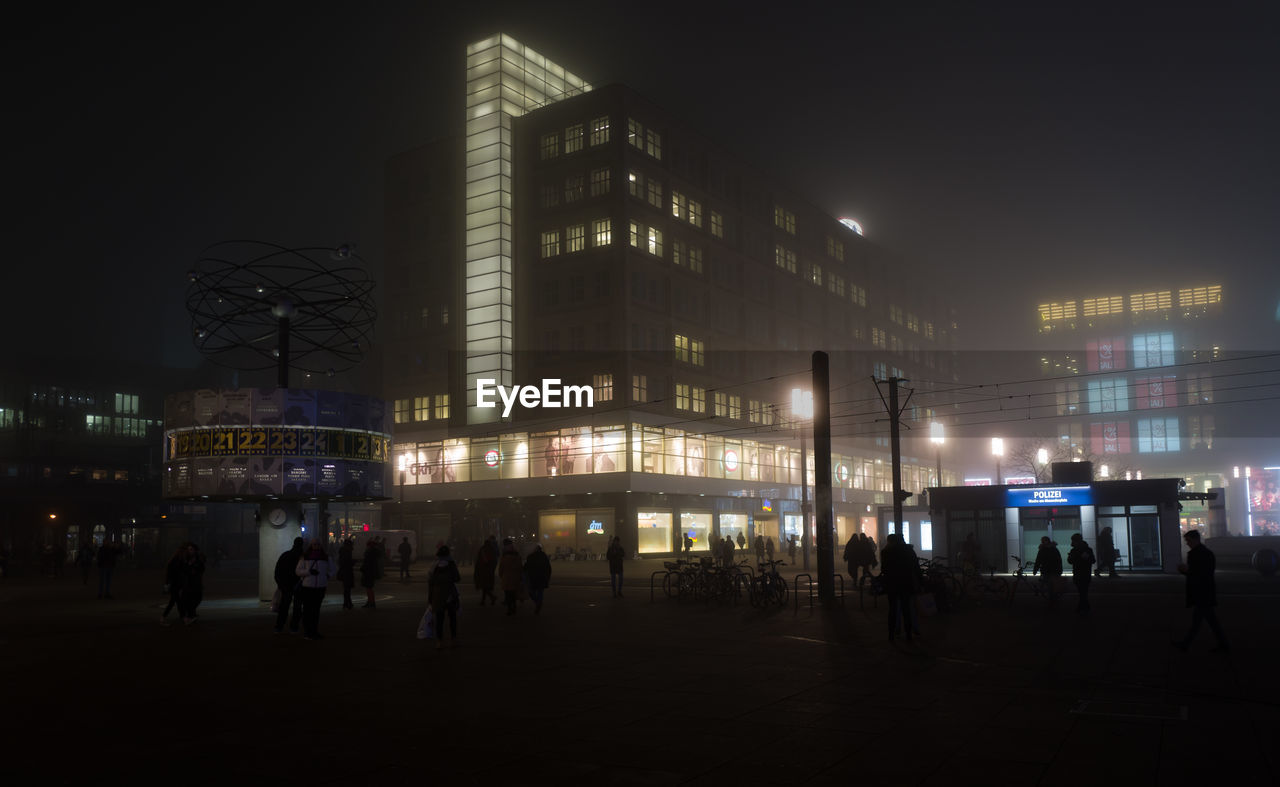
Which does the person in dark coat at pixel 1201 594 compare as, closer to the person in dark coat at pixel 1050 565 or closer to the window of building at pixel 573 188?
the person in dark coat at pixel 1050 565

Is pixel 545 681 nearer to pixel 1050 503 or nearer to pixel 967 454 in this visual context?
pixel 1050 503

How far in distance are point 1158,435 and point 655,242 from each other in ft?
388

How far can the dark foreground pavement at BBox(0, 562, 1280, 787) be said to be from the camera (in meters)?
8.13

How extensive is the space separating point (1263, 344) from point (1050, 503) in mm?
171524

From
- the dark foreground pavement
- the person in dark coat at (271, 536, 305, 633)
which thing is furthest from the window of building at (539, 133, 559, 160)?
the dark foreground pavement

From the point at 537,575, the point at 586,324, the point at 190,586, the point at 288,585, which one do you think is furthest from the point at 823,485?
the point at 586,324

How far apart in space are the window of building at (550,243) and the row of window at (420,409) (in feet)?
47.2

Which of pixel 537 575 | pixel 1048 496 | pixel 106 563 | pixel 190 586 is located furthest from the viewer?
pixel 1048 496

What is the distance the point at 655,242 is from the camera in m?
70.9

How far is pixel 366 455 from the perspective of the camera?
100ft

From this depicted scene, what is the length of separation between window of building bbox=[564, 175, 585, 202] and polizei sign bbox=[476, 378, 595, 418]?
44.5 ft

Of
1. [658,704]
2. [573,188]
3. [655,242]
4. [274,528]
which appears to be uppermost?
[573,188]

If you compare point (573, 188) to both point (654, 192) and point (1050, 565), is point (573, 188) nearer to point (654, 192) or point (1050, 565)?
point (654, 192)

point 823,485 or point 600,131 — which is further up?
point 600,131
